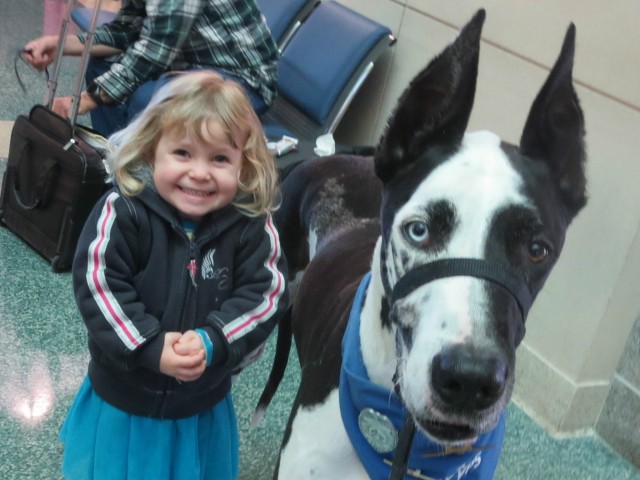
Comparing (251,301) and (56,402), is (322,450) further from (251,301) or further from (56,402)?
(56,402)

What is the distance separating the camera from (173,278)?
62.1 inches

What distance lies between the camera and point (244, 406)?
2463mm

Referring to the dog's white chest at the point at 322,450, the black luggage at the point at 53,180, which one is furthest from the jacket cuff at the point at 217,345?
the black luggage at the point at 53,180

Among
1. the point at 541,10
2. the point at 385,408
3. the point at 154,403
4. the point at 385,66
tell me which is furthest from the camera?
the point at 385,66

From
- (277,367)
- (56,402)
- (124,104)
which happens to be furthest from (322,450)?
(124,104)

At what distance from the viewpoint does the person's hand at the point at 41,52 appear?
11.2ft

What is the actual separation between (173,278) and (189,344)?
0.48 ft

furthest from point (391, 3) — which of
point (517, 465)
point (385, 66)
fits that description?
point (517, 465)

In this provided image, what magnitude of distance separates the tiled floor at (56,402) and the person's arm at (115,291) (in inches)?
29.2

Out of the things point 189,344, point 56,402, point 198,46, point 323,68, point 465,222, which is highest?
point 465,222

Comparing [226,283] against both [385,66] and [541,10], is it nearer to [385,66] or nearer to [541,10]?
[541,10]

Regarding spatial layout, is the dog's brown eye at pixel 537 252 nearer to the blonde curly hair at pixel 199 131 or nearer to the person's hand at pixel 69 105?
the blonde curly hair at pixel 199 131

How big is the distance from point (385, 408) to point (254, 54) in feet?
7.04

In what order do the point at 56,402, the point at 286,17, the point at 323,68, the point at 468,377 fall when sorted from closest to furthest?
the point at 468,377 → the point at 56,402 → the point at 323,68 → the point at 286,17
